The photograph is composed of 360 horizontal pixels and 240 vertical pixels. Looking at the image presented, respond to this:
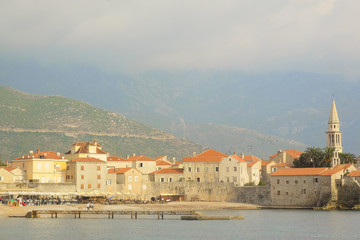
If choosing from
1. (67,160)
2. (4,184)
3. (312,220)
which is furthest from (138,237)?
(67,160)

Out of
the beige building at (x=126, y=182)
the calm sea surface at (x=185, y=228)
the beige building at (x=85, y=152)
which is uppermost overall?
the beige building at (x=85, y=152)

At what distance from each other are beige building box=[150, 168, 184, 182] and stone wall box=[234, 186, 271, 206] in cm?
1082

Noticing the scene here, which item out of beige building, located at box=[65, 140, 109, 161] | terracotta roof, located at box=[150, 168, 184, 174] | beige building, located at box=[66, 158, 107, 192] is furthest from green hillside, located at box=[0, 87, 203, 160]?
terracotta roof, located at box=[150, 168, 184, 174]

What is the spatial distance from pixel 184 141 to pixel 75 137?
3912 centimetres

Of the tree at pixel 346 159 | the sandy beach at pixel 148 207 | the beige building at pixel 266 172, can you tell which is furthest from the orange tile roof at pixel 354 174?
the beige building at pixel 266 172

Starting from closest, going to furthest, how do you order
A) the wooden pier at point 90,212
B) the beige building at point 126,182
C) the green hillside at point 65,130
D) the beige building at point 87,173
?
the wooden pier at point 90,212
the beige building at point 87,173
the beige building at point 126,182
the green hillside at point 65,130

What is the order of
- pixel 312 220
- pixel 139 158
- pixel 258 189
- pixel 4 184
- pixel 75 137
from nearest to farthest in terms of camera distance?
pixel 312 220
pixel 4 184
pixel 258 189
pixel 139 158
pixel 75 137

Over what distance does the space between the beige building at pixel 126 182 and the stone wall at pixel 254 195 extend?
15.9 meters

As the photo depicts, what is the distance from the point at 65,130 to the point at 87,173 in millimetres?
58675

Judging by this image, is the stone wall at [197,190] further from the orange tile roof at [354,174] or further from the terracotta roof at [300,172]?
the orange tile roof at [354,174]

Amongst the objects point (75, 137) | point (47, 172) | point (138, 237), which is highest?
point (75, 137)

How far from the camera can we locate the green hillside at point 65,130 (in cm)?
15250

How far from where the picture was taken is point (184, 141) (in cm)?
19088

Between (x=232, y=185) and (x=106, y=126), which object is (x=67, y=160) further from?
(x=106, y=126)
